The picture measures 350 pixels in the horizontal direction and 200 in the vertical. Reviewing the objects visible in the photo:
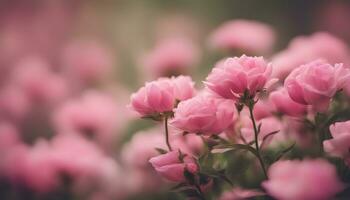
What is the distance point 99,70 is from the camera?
1433 millimetres

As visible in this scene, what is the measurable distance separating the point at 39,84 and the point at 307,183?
0.92m

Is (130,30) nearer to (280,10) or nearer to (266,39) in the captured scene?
(280,10)

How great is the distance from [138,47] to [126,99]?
1.22ft

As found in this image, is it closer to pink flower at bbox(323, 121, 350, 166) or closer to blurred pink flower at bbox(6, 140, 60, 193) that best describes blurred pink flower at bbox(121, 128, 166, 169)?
blurred pink flower at bbox(6, 140, 60, 193)

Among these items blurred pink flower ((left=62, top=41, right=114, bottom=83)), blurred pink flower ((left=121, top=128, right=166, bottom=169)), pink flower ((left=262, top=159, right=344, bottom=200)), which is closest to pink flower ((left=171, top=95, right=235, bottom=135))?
pink flower ((left=262, top=159, right=344, bottom=200))

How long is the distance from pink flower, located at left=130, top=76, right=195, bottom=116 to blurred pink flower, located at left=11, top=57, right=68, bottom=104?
72 centimetres

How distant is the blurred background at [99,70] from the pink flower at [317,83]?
225mm

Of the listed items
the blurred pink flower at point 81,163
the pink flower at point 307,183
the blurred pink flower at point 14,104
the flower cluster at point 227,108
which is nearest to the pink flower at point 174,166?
the flower cluster at point 227,108

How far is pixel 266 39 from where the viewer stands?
104cm

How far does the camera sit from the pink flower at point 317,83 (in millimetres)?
522

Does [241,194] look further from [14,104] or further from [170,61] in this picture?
[14,104]

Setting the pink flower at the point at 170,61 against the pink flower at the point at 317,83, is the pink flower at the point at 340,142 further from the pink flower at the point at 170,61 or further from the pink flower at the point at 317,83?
the pink flower at the point at 170,61

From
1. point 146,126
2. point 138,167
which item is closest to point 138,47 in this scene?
point 146,126

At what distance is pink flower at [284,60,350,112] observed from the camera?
522mm
